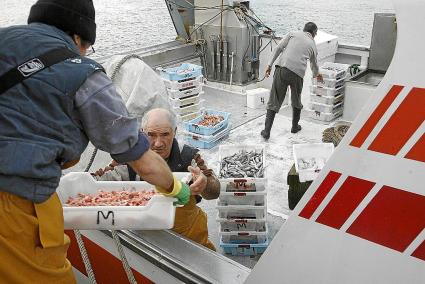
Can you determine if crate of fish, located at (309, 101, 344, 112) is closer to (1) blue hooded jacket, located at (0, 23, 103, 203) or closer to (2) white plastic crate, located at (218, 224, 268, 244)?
(2) white plastic crate, located at (218, 224, 268, 244)

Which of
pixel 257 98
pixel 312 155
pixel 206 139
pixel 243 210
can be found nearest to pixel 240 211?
pixel 243 210

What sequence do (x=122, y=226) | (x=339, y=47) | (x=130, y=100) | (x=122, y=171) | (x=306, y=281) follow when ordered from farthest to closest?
(x=339, y=47) → (x=130, y=100) → (x=122, y=171) → (x=122, y=226) → (x=306, y=281)

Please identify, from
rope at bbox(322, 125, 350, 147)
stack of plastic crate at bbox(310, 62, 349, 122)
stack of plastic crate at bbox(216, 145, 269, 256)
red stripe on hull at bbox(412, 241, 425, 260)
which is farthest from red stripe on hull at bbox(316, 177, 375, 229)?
stack of plastic crate at bbox(310, 62, 349, 122)

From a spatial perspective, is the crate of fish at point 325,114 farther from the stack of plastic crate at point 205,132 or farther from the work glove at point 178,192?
the work glove at point 178,192

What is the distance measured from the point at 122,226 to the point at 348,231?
3.52 ft

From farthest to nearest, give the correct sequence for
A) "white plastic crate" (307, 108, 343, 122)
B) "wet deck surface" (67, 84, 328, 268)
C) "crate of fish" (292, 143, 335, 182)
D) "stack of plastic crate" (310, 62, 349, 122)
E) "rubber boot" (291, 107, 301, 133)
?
"white plastic crate" (307, 108, 343, 122)
"stack of plastic crate" (310, 62, 349, 122)
"rubber boot" (291, 107, 301, 133)
"wet deck surface" (67, 84, 328, 268)
"crate of fish" (292, 143, 335, 182)

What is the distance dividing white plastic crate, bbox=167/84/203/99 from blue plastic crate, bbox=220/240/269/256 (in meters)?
3.18

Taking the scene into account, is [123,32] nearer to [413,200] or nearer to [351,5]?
[351,5]

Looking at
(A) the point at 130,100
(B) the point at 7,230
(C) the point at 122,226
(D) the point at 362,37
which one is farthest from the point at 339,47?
(B) the point at 7,230

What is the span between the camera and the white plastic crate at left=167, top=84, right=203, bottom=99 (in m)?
6.30

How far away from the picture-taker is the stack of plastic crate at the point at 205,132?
5680 mm

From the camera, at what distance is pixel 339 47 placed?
7578mm

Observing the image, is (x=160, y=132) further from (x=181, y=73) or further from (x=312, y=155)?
(x=181, y=73)

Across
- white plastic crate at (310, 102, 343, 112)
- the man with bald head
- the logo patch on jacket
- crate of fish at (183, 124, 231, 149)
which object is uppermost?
the logo patch on jacket
